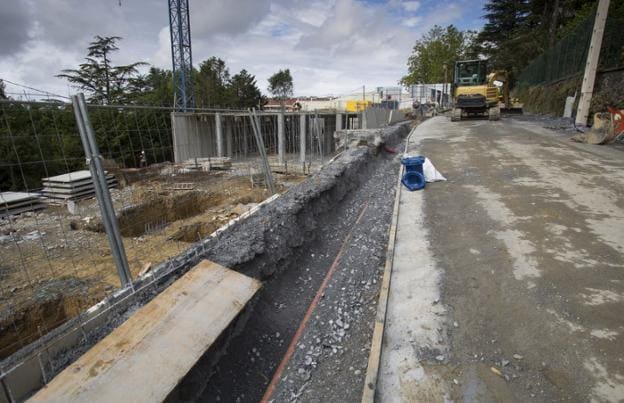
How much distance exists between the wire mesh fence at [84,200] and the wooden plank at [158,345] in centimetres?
67

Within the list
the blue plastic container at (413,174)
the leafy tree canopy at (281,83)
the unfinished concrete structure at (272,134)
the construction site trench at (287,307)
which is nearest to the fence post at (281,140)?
the unfinished concrete structure at (272,134)

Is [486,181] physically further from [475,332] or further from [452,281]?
[475,332]

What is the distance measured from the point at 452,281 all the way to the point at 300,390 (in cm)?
206

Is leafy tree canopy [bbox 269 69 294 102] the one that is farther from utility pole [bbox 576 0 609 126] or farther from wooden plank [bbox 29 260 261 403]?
wooden plank [bbox 29 260 261 403]

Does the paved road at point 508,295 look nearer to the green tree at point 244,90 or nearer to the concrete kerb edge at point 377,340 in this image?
the concrete kerb edge at point 377,340

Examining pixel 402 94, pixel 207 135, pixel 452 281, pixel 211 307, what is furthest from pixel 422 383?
pixel 402 94

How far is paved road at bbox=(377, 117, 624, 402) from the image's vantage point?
246cm

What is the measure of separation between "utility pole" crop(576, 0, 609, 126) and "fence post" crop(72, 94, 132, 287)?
17599 millimetres

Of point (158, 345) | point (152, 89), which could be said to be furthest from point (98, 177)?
point (152, 89)

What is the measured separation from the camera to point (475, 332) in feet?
9.64

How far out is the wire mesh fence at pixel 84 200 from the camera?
3652mm

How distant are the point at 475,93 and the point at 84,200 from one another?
19.1 meters

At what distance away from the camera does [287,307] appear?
3896mm

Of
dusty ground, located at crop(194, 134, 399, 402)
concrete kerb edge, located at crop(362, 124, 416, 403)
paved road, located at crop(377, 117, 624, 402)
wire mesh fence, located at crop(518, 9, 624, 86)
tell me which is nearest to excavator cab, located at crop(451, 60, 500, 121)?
wire mesh fence, located at crop(518, 9, 624, 86)
